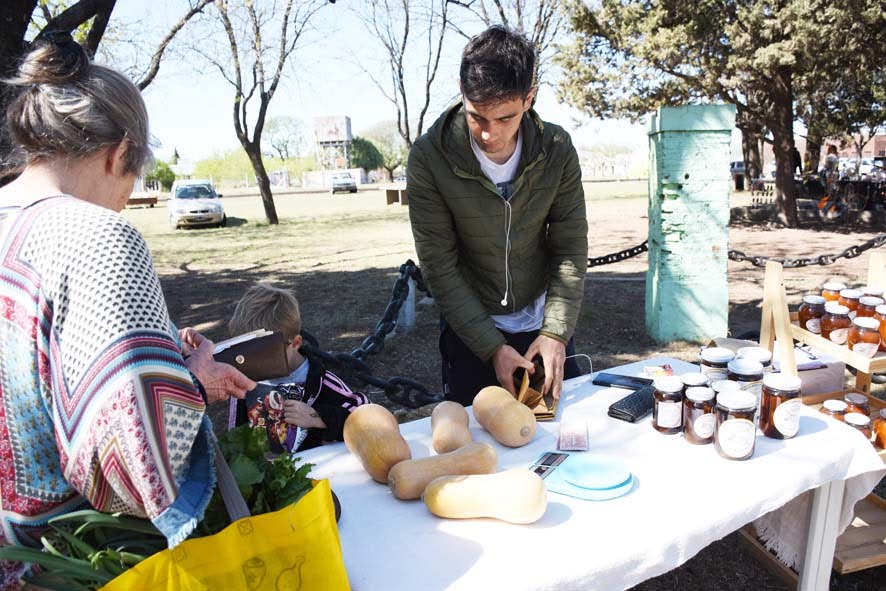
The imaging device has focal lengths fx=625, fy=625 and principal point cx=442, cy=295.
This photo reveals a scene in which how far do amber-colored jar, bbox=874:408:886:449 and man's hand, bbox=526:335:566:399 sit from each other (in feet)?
4.28

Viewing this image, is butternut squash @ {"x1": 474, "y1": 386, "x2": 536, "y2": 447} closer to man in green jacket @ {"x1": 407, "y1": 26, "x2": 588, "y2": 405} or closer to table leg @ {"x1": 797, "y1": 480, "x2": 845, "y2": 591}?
man in green jacket @ {"x1": 407, "y1": 26, "x2": 588, "y2": 405}

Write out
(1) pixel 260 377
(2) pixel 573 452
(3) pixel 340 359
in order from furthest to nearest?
(3) pixel 340 359
(2) pixel 573 452
(1) pixel 260 377

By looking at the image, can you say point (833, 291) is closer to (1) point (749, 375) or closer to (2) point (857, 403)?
(2) point (857, 403)

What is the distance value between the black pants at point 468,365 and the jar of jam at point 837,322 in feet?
3.21

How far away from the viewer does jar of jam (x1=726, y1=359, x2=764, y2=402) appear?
190 cm

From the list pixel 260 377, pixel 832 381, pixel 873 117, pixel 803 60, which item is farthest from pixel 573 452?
pixel 873 117

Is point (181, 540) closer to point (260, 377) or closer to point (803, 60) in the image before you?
point (260, 377)

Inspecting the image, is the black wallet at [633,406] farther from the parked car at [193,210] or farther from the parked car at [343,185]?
the parked car at [343,185]

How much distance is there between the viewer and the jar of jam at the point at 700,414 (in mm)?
1816

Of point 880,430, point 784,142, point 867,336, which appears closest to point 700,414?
point 867,336

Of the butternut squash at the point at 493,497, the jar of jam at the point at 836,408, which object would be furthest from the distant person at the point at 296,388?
the jar of jam at the point at 836,408

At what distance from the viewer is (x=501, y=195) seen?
2.32 m

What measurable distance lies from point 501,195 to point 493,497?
120cm

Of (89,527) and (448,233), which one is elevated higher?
(448,233)
